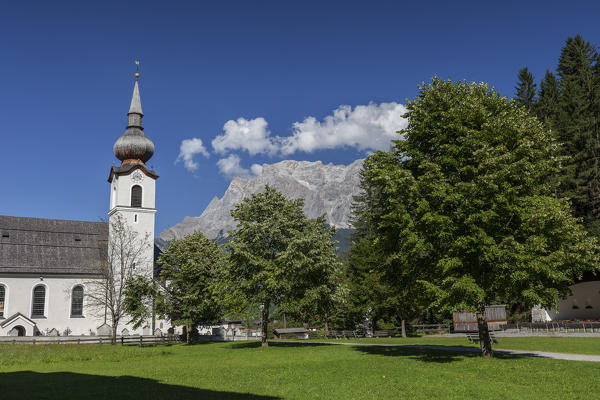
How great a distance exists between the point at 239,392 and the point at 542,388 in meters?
8.38

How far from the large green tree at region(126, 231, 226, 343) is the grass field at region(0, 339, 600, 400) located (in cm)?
2026

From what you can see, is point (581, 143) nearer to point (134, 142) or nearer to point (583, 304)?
point (583, 304)

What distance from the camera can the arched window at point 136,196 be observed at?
198ft

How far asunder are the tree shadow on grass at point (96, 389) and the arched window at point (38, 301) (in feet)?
140

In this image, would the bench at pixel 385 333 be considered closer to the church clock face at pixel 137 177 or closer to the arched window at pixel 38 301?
the church clock face at pixel 137 177

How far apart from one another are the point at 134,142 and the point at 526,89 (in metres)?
49.8

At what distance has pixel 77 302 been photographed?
57.0 m

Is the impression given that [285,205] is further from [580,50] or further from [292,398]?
[580,50]

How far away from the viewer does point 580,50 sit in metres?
57.2

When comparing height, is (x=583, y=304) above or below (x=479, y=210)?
below

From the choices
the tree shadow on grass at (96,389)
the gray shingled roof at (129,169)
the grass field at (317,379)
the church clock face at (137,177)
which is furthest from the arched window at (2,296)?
the tree shadow on grass at (96,389)

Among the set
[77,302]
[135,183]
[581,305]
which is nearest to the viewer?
[581,305]

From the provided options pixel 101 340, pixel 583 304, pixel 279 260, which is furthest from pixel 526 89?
pixel 101 340

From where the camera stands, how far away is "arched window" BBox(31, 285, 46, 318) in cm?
5459
